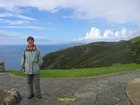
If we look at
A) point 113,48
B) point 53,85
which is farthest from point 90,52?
point 53,85

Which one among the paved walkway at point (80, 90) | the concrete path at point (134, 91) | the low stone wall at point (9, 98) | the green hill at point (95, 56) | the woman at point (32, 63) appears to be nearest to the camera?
the low stone wall at point (9, 98)

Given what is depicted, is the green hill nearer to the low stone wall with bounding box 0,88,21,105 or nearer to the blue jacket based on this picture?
the blue jacket

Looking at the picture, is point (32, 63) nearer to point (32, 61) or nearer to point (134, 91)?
point (32, 61)

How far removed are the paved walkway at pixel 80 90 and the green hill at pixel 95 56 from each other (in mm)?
11523

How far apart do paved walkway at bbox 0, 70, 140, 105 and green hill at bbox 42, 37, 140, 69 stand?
37.8ft

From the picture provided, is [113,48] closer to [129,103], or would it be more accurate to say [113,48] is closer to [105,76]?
[105,76]

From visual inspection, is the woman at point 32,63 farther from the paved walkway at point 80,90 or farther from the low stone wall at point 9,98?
the low stone wall at point 9,98

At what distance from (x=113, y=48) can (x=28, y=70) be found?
23183mm

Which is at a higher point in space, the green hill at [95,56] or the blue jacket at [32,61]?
the blue jacket at [32,61]

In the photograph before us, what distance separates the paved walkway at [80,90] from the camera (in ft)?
34.8

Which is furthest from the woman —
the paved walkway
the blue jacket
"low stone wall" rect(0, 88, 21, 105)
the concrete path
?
the concrete path

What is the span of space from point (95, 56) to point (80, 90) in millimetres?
22039

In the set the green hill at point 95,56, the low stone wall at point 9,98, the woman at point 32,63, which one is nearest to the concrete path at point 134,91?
the woman at point 32,63

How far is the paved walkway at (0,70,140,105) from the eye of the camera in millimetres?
10602
